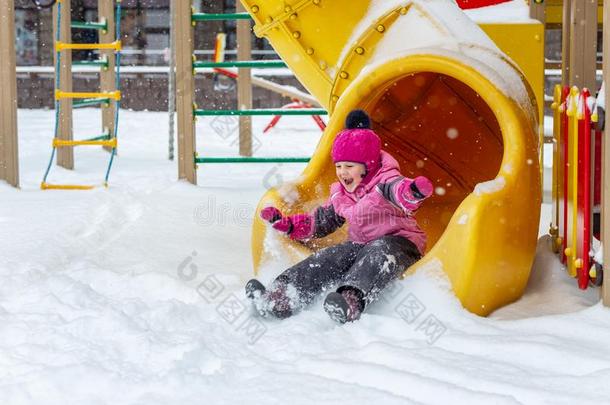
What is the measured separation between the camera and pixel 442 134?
13.9 feet

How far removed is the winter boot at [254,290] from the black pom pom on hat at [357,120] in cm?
72

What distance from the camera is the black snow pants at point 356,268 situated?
281cm

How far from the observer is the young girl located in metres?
2.80

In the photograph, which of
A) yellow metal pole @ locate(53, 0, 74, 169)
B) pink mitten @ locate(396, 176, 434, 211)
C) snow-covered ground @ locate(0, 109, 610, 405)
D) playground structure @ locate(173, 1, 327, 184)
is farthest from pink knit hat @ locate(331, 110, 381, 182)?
yellow metal pole @ locate(53, 0, 74, 169)

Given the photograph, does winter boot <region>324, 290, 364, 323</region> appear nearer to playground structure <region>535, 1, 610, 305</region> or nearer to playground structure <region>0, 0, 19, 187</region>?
playground structure <region>535, 1, 610, 305</region>

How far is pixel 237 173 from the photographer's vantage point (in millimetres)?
7449

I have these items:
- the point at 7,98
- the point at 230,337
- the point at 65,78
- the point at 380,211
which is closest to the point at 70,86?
the point at 65,78

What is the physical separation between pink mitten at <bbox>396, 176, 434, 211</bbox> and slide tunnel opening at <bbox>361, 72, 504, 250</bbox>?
119 cm

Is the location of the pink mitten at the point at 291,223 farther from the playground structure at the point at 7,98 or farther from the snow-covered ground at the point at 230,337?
the playground structure at the point at 7,98

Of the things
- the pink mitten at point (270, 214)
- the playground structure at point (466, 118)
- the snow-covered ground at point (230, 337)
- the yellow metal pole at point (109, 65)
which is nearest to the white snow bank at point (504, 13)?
the playground structure at point (466, 118)

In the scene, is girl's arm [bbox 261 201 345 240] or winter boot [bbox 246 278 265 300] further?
girl's arm [bbox 261 201 345 240]

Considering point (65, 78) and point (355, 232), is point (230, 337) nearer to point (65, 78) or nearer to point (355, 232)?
point (355, 232)

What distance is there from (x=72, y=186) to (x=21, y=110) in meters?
9.41

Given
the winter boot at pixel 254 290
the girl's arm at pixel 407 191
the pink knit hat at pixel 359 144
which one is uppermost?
the pink knit hat at pixel 359 144
